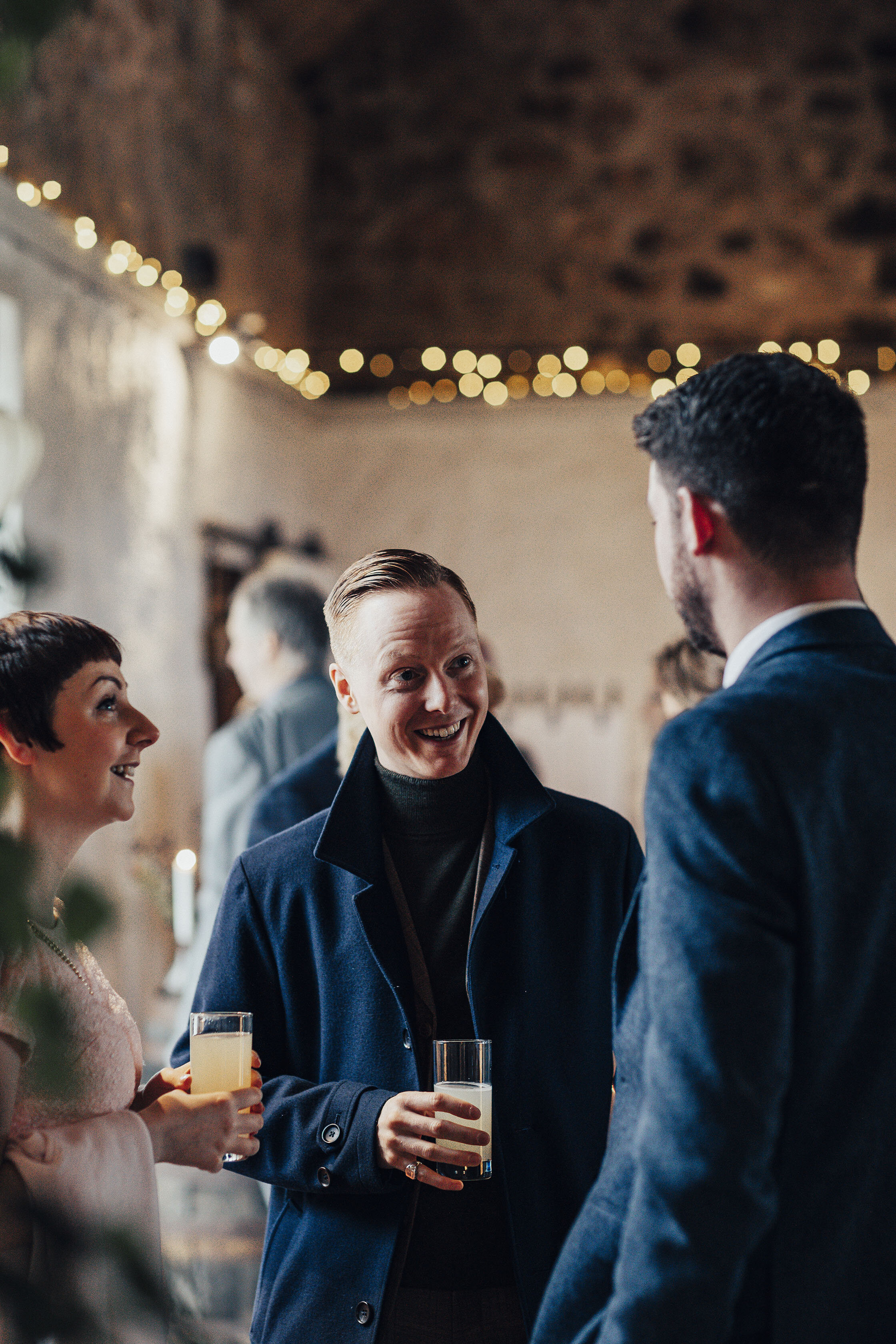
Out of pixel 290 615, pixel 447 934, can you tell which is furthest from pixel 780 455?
pixel 290 615

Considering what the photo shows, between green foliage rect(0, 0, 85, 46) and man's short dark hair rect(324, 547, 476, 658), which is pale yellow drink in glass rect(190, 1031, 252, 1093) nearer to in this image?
man's short dark hair rect(324, 547, 476, 658)

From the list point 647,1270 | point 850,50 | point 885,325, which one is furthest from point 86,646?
point 850,50

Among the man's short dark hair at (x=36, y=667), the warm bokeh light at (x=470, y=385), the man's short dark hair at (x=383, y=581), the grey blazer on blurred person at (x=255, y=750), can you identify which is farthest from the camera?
the warm bokeh light at (x=470, y=385)

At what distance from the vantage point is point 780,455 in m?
1.11

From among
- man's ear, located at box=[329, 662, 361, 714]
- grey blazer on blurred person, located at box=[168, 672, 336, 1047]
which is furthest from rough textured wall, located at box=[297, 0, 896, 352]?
man's ear, located at box=[329, 662, 361, 714]

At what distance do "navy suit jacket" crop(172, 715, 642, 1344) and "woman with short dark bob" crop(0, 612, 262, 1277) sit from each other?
11 cm

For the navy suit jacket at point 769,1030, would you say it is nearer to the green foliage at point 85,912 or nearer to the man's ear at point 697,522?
the man's ear at point 697,522

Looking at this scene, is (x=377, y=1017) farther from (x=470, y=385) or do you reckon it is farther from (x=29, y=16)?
(x=470, y=385)

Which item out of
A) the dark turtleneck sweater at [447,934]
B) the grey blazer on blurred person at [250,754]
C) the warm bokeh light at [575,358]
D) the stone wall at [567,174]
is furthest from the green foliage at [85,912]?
the warm bokeh light at [575,358]

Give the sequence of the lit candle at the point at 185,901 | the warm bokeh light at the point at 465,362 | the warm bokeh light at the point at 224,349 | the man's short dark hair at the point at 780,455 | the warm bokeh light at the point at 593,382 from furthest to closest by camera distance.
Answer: the warm bokeh light at the point at 465,362 → the warm bokeh light at the point at 593,382 → the warm bokeh light at the point at 224,349 → the lit candle at the point at 185,901 → the man's short dark hair at the point at 780,455

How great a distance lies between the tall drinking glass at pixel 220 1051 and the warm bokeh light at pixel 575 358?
5.14 meters

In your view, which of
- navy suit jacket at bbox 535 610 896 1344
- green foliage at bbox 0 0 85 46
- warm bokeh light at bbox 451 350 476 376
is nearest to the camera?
green foliage at bbox 0 0 85 46

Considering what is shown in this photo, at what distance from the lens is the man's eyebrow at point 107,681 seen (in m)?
1.34

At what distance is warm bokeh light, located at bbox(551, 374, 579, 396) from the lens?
6020 millimetres
